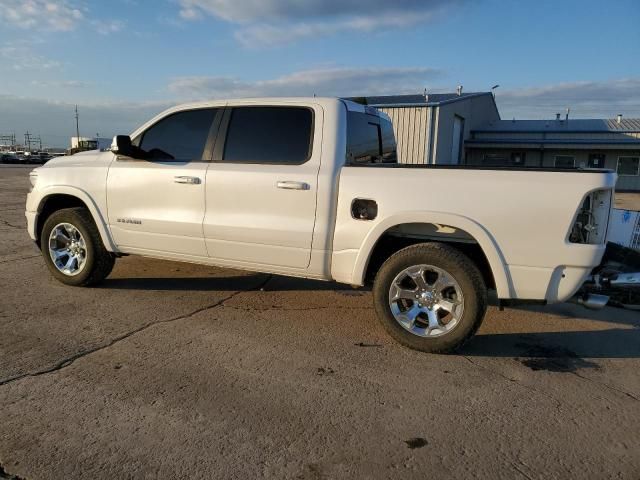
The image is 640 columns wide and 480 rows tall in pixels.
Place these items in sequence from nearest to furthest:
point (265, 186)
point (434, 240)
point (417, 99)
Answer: point (434, 240), point (265, 186), point (417, 99)

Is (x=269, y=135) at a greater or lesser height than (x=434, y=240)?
greater

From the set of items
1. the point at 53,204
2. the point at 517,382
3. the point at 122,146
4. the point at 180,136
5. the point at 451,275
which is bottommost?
the point at 517,382

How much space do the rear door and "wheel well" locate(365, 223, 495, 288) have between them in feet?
2.02

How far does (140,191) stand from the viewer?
4.95 metres

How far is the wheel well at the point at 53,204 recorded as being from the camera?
18.0ft

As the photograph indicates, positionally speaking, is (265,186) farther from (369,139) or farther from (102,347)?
(102,347)

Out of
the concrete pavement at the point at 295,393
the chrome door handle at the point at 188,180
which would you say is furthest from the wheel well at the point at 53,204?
the chrome door handle at the point at 188,180

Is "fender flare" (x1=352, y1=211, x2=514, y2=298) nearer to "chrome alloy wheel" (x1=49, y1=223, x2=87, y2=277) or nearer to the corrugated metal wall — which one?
"chrome alloy wheel" (x1=49, y1=223, x2=87, y2=277)

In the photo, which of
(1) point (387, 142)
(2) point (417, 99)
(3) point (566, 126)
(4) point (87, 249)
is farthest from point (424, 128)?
(4) point (87, 249)

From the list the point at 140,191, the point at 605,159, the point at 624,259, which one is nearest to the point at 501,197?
the point at 140,191

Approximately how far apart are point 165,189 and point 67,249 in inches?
60.4

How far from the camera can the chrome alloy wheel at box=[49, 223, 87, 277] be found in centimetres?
538

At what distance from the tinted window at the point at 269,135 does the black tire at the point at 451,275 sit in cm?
121

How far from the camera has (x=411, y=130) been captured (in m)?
21.0
